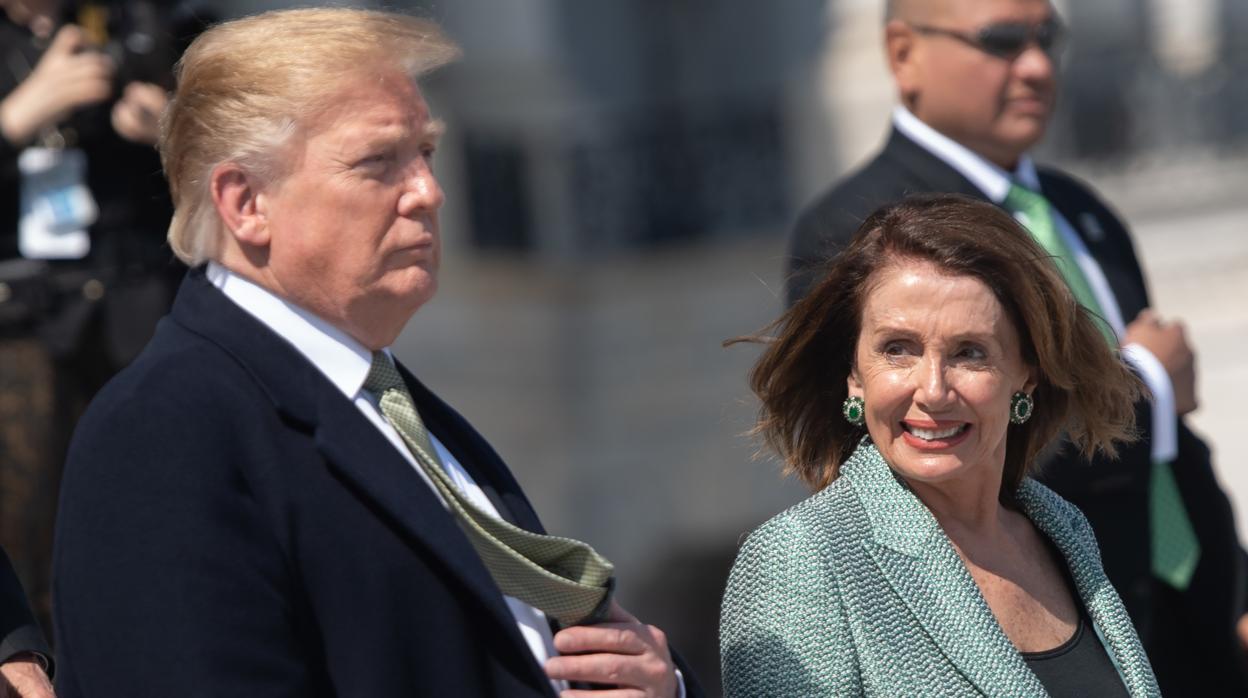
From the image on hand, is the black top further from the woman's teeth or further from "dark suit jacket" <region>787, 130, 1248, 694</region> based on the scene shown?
"dark suit jacket" <region>787, 130, 1248, 694</region>

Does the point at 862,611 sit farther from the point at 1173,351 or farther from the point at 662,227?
the point at 662,227

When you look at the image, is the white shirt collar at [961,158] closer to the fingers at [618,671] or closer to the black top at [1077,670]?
the black top at [1077,670]

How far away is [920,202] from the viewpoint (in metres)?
3.05

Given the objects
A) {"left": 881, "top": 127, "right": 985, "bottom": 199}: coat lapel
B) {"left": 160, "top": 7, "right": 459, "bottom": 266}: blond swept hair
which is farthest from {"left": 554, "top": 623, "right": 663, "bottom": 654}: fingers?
{"left": 881, "top": 127, "right": 985, "bottom": 199}: coat lapel

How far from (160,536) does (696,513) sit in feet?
29.3

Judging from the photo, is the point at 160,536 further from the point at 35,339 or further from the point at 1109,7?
the point at 1109,7

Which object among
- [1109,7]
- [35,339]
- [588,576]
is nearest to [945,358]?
[588,576]

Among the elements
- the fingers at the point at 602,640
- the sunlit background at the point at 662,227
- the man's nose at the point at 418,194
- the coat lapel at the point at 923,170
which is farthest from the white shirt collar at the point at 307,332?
the sunlit background at the point at 662,227

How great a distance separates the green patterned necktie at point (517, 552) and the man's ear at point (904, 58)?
1725 millimetres

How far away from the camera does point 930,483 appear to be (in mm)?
2916

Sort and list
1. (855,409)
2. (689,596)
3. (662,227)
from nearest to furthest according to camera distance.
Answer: (855,409) < (689,596) < (662,227)

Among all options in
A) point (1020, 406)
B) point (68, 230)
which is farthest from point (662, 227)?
point (1020, 406)

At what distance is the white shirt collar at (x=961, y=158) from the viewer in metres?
4.02

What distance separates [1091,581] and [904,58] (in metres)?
1.51
